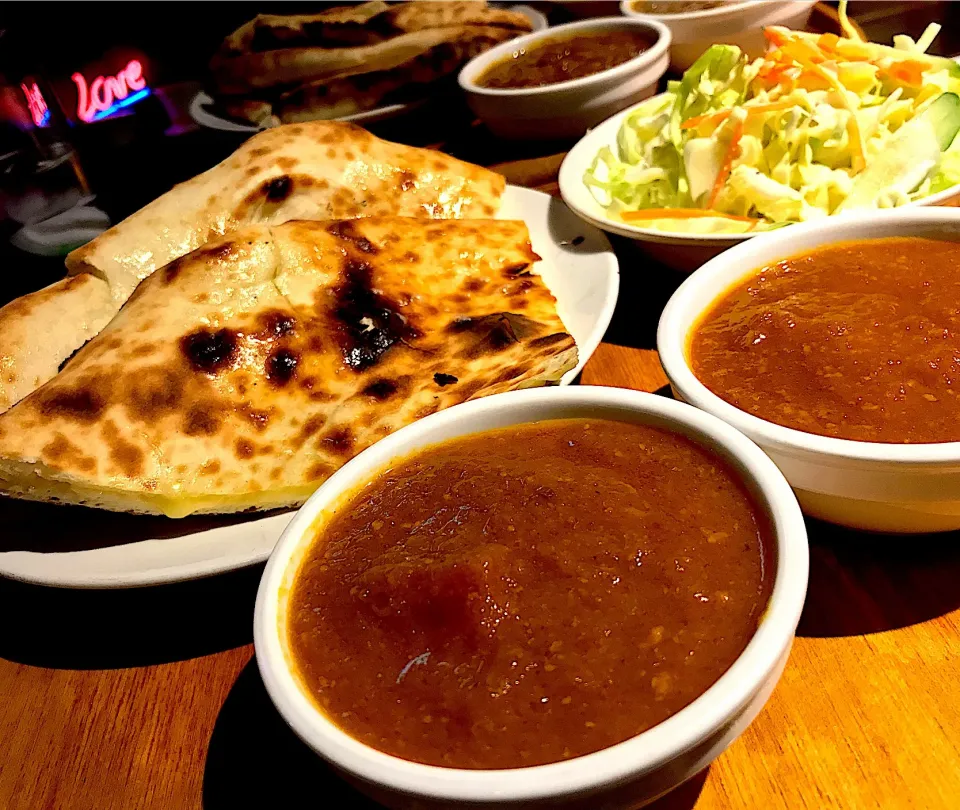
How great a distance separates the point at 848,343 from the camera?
1.37m

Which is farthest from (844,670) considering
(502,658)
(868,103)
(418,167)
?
(418,167)

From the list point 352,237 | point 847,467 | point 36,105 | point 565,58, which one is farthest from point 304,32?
point 847,467

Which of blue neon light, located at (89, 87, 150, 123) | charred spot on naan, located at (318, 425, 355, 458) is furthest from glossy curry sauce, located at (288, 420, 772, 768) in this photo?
blue neon light, located at (89, 87, 150, 123)

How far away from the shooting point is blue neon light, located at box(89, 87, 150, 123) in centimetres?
522

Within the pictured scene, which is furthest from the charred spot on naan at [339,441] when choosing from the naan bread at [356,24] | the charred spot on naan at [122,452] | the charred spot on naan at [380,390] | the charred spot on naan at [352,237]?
the naan bread at [356,24]

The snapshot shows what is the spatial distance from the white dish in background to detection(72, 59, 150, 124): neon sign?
46.2 inches

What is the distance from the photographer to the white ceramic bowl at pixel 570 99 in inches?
117

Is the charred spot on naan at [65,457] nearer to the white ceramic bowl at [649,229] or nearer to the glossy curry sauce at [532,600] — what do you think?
the glossy curry sauce at [532,600]

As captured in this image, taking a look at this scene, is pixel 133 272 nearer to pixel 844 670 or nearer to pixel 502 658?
pixel 502 658

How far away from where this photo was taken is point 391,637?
1012 mm

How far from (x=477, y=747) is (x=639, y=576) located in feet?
0.93

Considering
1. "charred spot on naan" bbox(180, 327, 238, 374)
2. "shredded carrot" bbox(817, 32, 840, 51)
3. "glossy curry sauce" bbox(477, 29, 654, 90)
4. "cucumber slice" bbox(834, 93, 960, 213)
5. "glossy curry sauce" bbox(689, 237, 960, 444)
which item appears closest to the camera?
"glossy curry sauce" bbox(689, 237, 960, 444)

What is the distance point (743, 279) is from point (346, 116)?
2.47 m

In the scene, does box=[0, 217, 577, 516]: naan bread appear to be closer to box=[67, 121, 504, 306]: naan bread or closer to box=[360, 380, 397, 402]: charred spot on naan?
box=[360, 380, 397, 402]: charred spot on naan
